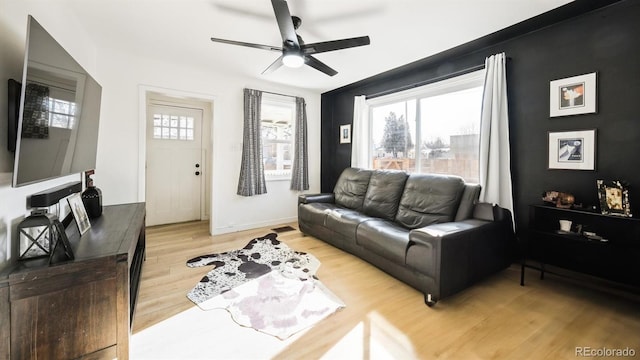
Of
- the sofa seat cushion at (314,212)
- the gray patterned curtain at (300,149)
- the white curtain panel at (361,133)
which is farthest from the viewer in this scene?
the gray patterned curtain at (300,149)

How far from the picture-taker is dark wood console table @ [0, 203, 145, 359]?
107 centimetres

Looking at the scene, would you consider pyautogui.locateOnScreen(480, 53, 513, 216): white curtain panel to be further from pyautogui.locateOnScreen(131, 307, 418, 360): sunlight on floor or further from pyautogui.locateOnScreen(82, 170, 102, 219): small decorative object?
pyautogui.locateOnScreen(82, 170, 102, 219): small decorative object

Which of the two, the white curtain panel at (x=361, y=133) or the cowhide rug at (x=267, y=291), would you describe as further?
the white curtain panel at (x=361, y=133)

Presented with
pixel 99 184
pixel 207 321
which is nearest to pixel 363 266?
pixel 207 321

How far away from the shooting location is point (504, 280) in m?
2.37

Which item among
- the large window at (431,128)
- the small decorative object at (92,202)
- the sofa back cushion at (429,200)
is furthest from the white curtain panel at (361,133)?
the small decorative object at (92,202)

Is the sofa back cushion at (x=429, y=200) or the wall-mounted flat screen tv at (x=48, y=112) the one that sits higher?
the wall-mounted flat screen tv at (x=48, y=112)

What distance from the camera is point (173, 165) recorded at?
429 cm

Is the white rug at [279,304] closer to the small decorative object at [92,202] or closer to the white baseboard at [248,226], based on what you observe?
the small decorative object at [92,202]

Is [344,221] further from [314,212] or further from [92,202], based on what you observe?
[92,202]

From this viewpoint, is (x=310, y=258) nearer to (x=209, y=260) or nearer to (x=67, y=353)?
(x=209, y=260)

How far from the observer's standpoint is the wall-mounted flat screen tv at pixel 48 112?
1.13m

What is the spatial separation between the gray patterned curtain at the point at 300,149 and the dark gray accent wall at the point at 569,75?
2.21m

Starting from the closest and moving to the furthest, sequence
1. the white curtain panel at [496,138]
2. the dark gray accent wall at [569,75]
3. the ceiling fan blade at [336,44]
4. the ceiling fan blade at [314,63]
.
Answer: the dark gray accent wall at [569,75], the ceiling fan blade at [336,44], the ceiling fan blade at [314,63], the white curtain panel at [496,138]
